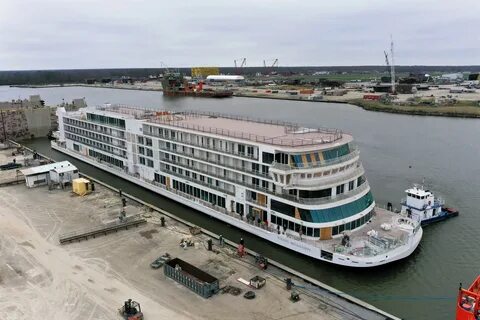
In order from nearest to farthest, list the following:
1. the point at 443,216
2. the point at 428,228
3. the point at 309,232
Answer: the point at 309,232 → the point at 428,228 → the point at 443,216

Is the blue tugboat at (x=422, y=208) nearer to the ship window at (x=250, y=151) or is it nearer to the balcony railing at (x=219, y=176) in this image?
the balcony railing at (x=219, y=176)

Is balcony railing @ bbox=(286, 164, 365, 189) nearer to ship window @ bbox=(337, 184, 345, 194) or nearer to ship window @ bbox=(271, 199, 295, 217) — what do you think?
ship window @ bbox=(337, 184, 345, 194)

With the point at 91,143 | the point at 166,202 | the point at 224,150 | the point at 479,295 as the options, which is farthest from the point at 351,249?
the point at 91,143

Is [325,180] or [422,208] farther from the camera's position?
[422,208]

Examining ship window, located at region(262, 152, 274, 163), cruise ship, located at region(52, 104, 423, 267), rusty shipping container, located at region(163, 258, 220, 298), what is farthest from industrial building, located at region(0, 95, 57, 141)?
rusty shipping container, located at region(163, 258, 220, 298)

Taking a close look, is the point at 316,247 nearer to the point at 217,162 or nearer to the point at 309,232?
the point at 309,232

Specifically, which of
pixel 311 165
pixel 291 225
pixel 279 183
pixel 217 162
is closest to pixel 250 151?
pixel 217 162

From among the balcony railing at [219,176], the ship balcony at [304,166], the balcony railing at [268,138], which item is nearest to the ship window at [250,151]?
the balcony railing at [268,138]
